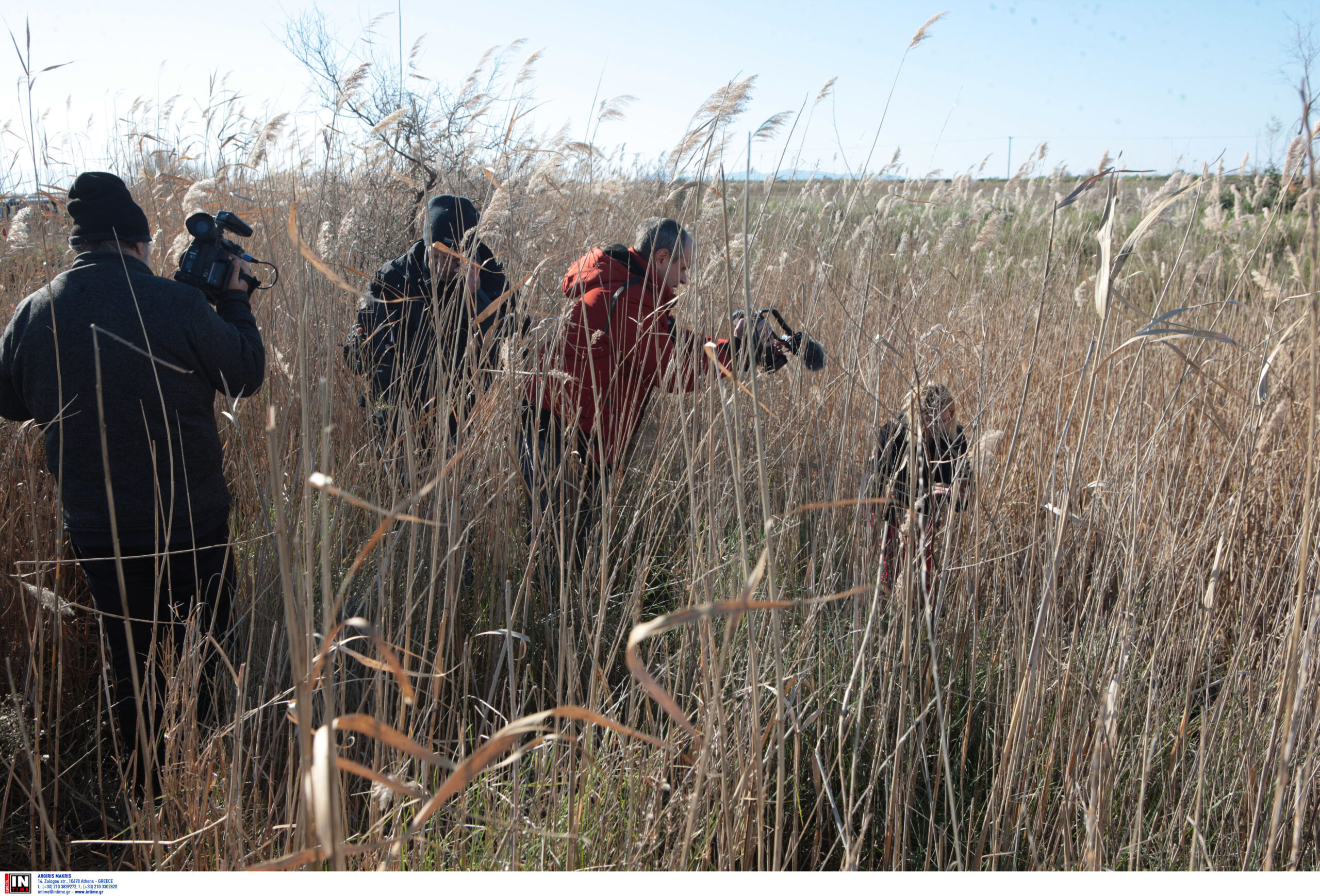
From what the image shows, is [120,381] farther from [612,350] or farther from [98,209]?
[612,350]

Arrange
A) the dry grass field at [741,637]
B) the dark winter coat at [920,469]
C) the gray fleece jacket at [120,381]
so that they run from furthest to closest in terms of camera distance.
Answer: the gray fleece jacket at [120,381] → the dark winter coat at [920,469] → the dry grass field at [741,637]

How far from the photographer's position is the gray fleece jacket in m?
1.67

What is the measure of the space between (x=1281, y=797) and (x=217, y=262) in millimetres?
2365

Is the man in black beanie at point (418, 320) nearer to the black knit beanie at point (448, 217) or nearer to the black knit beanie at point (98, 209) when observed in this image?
the black knit beanie at point (448, 217)

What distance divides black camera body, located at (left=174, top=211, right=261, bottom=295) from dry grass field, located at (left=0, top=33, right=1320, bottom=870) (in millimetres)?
119

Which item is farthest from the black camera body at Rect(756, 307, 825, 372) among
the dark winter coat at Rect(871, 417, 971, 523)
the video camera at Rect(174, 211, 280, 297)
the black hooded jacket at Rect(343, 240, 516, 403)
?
the video camera at Rect(174, 211, 280, 297)

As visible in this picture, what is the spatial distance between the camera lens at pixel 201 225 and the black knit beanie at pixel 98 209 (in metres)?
0.12

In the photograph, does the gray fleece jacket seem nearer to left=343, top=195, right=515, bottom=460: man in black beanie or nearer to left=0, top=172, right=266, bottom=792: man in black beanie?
left=0, top=172, right=266, bottom=792: man in black beanie

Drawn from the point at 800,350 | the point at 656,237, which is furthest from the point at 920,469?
the point at 656,237

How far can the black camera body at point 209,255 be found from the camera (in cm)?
190

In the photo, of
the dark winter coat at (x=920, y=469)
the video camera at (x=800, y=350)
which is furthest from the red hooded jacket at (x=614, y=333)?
the dark winter coat at (x=920, y=469)

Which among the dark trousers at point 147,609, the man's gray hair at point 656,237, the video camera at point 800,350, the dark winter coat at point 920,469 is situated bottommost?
the dark trousers at point 147,609

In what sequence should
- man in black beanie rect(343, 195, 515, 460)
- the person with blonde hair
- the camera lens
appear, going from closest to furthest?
the person with blonde hair → the camera lens → man in black beanie rect(343, 195, 515, 460)

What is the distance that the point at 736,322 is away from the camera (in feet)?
6.86
